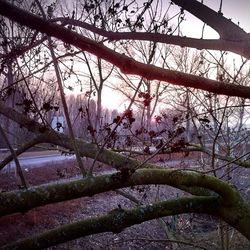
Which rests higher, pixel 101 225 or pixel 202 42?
pixel 202 42

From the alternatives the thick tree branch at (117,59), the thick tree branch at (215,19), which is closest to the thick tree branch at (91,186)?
the thick tree branch at (117,59)

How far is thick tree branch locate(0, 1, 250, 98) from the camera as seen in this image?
1484 mm

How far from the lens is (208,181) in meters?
2.99

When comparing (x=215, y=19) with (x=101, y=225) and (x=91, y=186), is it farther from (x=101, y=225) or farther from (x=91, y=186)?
(x=101, y=225)

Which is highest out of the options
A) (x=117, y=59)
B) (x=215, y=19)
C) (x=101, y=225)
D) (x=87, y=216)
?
(x=215, y=19)

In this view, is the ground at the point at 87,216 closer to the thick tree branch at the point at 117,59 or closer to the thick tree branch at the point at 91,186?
the thick tree branch at the point at 91,186

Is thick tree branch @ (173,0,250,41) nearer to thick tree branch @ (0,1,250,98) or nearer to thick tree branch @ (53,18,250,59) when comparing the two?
thick tree branch @ (53,18,250,59)

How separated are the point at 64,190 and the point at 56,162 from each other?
21190 mm

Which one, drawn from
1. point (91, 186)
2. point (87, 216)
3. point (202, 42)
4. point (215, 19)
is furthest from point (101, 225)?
point (87, 216)

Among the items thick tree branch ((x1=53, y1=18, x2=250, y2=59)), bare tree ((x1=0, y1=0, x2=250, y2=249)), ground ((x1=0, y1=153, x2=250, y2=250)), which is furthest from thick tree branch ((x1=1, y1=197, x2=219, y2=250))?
ground ((x1=0, y1=153, x2=250, y2=250))

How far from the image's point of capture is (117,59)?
172 centimetres

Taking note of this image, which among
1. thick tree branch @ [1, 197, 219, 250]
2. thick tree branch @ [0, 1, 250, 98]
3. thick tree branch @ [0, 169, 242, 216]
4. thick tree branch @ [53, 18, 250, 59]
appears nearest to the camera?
thick tree branch @ [0, 1, 250, 98]

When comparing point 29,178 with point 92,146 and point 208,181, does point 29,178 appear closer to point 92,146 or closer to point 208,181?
point 92,146

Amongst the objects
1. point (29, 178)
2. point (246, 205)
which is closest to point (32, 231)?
point (29, 178)
